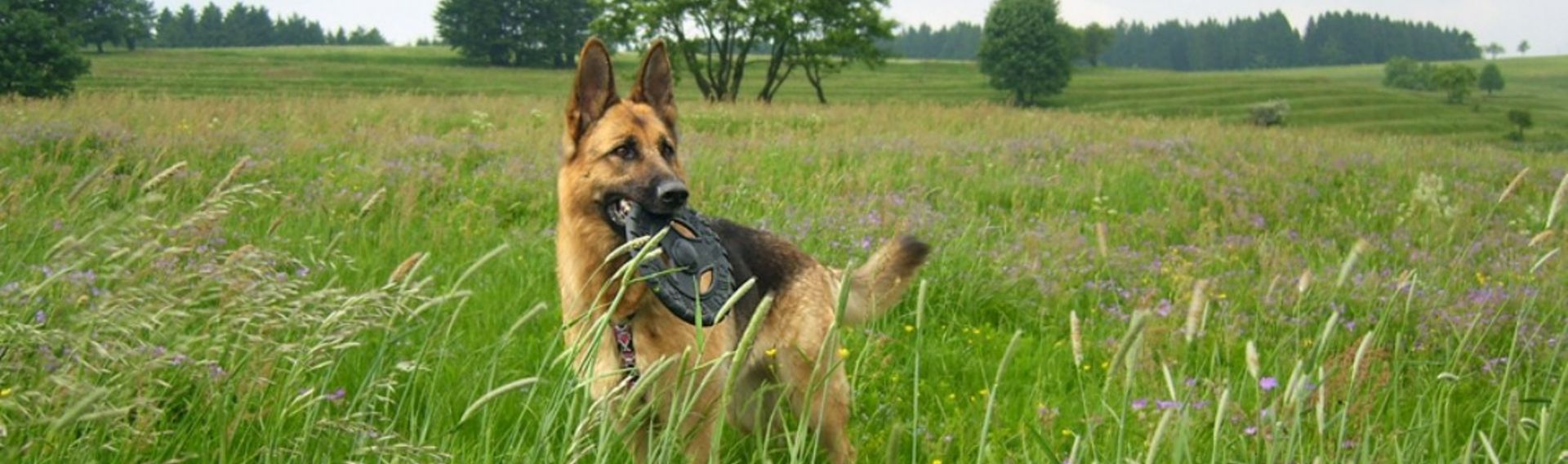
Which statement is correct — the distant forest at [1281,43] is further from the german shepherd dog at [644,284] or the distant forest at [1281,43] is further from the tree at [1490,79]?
the german shepherd dog at [644,284]

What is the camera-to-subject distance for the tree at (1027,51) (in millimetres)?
63344

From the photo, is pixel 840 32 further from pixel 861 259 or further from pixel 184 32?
pixel 184 32

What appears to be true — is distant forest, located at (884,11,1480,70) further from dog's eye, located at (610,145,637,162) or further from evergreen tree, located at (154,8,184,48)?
dog's eye, located at (610,145,637,162)

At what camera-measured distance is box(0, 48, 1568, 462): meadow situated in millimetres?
2043

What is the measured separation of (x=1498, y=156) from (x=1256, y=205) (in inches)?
339

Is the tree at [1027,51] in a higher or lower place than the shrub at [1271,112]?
higher

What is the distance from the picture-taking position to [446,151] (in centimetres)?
1066

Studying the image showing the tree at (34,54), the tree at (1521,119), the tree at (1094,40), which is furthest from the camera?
the tree at (1094,40)

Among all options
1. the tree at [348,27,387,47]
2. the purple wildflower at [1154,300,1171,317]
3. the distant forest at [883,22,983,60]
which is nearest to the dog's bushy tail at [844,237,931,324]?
the purple wildflower at [1154,300,1171,317]

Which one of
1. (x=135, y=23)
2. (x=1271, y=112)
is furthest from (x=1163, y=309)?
(x=135, y=23)

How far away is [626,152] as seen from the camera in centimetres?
394

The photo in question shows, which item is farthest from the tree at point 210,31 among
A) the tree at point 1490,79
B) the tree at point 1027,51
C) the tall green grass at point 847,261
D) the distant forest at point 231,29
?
the tree at point 1490,79

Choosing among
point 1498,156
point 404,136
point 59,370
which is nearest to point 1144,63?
point 1498,156

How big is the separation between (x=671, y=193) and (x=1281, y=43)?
142562mm
